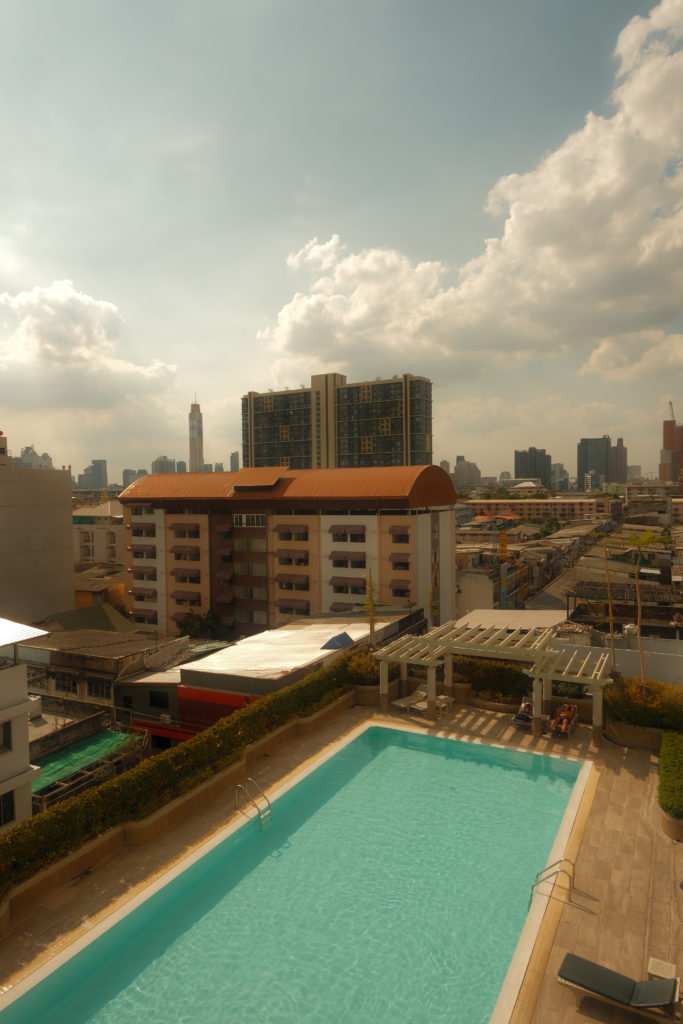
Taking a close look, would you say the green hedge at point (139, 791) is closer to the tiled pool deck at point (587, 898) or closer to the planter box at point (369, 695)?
the tiled pool deck at point (587, 898)

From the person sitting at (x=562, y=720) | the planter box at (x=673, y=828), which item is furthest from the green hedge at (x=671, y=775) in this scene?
the person sitting at (x=562, y=720)

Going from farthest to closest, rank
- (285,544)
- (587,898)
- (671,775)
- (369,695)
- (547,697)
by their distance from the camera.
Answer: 1. (285,544)
2. (369,695)
3. (547,697)
4. (671,775)
5. (587,898)

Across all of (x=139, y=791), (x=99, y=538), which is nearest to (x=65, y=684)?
(x=139, y=791)

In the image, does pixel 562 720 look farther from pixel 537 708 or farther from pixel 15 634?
pixel 15 634

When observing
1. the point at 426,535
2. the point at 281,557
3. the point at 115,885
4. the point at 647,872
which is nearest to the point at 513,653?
the point at 647,872

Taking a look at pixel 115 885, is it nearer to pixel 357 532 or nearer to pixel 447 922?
pixel 447 922

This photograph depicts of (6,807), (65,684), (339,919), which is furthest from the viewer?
(65,684)

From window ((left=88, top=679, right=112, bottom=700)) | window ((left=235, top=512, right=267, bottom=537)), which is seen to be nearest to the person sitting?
window ((left=88, top=679, right=112, bottom=700))
